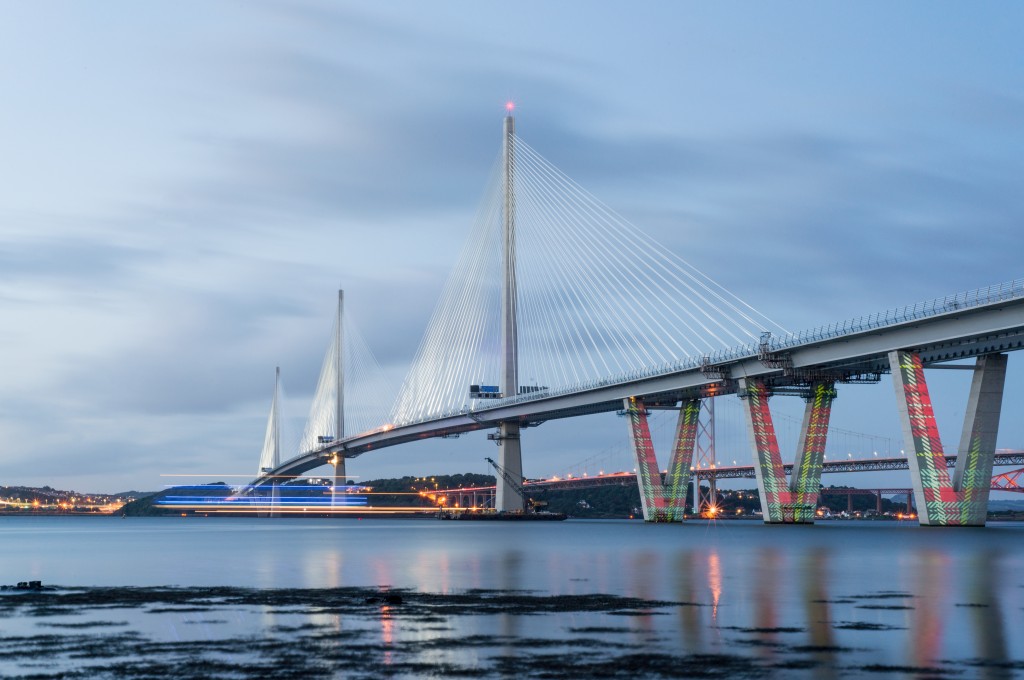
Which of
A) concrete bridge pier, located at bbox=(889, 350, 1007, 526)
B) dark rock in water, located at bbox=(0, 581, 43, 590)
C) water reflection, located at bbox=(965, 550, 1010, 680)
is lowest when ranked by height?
water reflection, located at bbox=(965, 550, 1010, 680)

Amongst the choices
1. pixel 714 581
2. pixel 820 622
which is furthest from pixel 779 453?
pixel 820 622

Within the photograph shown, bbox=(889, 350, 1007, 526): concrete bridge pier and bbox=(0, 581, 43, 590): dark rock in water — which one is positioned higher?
bbox=(889, 350, 1007, 526): concrete bridge pier

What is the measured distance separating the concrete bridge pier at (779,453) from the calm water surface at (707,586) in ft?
102

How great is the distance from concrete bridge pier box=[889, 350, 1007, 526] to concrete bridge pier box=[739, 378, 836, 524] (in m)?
17.6

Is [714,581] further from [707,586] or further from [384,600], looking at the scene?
[384,600]

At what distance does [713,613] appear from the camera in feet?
96.3

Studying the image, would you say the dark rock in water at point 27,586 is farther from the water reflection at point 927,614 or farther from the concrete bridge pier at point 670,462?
the concrete bridge pier at point 670,462

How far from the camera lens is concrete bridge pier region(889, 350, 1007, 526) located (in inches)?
3381

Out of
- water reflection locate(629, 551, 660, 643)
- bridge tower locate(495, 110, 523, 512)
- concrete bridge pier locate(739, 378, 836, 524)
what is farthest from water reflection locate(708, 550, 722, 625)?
bridge tower locate(495, 110, 523, 512)

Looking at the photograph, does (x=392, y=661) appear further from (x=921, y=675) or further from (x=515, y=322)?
(x=515, y=322)

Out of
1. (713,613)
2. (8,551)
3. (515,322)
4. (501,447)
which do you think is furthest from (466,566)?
(501,447)

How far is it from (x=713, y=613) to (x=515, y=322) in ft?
336

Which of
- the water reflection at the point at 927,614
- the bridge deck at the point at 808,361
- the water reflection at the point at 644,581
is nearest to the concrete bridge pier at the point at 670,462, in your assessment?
the bridge deck at the point at 808,361

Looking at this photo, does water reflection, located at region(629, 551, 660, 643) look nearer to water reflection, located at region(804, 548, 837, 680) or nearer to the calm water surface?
the calm water surface
